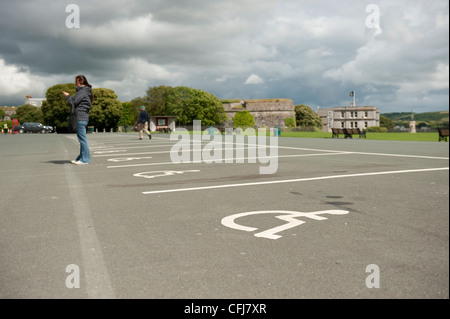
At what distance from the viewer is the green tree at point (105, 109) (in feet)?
308

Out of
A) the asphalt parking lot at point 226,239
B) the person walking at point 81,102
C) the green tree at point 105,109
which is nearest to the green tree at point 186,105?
the green tree at point 105,109

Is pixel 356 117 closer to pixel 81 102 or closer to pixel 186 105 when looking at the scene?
pixel 186 105

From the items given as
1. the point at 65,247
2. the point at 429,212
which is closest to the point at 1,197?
the point at 65,247

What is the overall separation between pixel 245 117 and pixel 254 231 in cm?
10051

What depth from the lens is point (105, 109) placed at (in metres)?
95.6

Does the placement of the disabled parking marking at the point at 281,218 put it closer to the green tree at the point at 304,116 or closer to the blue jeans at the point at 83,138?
the blue jeans at the point at 83,138

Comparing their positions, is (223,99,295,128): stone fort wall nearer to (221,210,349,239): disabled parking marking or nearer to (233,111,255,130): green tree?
(233,111,255,130): green tree

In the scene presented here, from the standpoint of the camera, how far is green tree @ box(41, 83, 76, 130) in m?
93.9

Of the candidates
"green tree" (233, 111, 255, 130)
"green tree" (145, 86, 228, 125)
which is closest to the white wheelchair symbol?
"green tree" (233, 111, 255, 130)

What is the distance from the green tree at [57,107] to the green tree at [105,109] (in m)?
5.09

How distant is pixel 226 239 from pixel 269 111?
124177 mm

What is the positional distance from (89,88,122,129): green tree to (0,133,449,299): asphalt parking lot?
89.2 metres
